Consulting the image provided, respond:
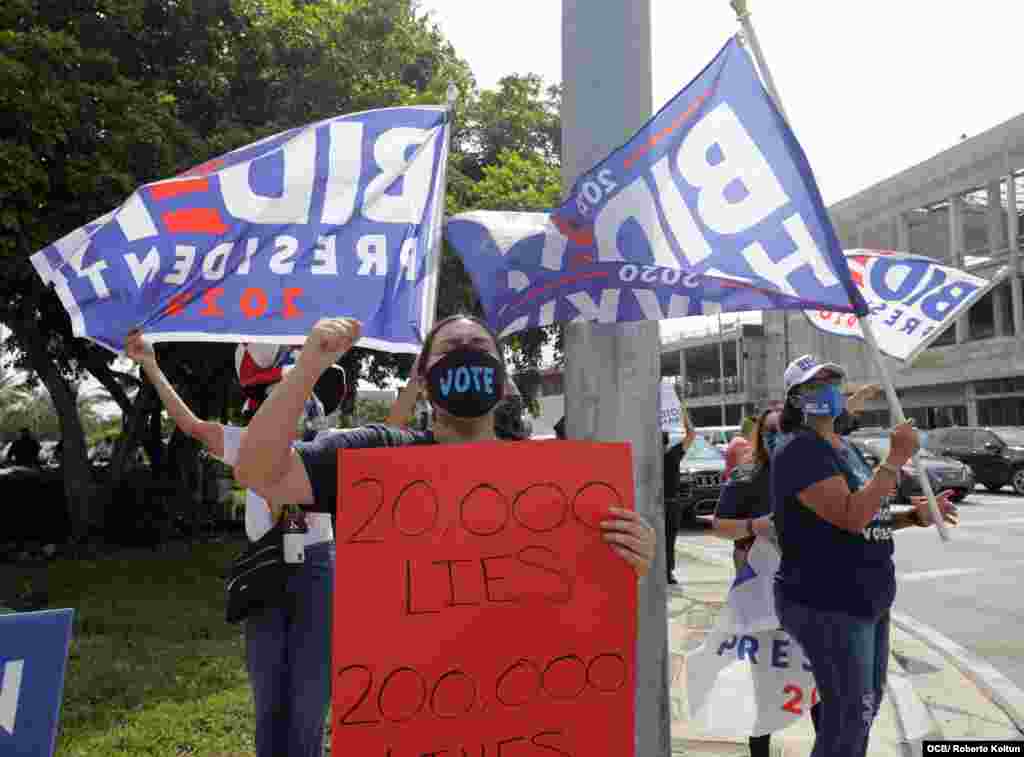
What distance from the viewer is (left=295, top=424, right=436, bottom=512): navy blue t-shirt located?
6.79ft

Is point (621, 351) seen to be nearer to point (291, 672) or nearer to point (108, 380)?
point (291, 672)

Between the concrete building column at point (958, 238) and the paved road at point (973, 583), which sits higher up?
the concrete building column at point (958, 238)

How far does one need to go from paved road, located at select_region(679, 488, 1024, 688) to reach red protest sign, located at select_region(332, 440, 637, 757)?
5.01 m

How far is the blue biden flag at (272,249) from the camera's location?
3500 mm

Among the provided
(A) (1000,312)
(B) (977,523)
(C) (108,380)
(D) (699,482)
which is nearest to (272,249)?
(C) (108,380)

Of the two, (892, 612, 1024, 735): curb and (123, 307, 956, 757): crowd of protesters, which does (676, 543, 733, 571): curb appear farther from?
(123, 307, 956, 757): crowd of protesters

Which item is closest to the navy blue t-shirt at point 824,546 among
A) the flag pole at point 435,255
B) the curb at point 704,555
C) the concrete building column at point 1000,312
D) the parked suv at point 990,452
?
the flag pole at point 435,255

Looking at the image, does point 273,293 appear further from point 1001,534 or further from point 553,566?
point 1001,534

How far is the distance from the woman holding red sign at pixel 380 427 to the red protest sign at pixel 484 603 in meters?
0.08

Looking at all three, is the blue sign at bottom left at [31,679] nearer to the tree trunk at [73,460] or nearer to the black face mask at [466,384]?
the black face mask at [466,384]

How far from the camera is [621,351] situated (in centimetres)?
340

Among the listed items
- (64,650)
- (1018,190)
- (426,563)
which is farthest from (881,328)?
(1018,190)

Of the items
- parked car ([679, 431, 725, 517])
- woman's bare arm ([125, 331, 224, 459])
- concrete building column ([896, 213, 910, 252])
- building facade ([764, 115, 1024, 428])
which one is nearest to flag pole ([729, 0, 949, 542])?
woman's bare arm ([125, 331, 224, 459])

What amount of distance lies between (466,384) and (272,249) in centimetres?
179
